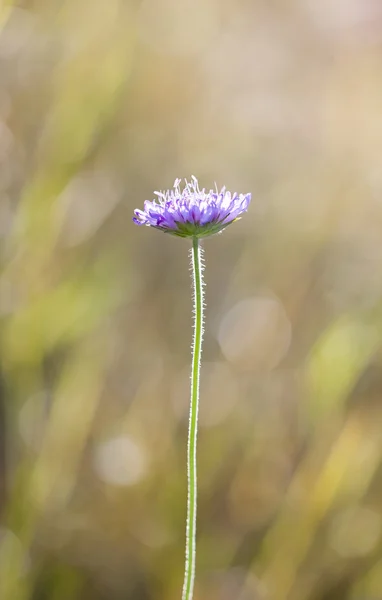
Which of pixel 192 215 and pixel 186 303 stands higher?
pixel 186 303

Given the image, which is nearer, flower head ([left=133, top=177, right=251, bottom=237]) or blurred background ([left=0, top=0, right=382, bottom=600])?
flower head ([left=133, top=177, right=251, bottom=237])

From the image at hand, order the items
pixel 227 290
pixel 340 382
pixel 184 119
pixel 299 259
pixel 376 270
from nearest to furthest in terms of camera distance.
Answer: pixel 340 382
pixel 376 270
pixel 299 259
pixel 227 290
pixel 184 119

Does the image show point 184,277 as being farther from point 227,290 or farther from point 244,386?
point 244,386

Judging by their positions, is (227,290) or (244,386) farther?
(227,290)

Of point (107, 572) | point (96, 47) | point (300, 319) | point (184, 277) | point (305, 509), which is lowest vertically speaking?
point (107, 572)

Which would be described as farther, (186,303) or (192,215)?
(186,303)

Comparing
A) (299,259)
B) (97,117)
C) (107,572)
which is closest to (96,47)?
(97,117)

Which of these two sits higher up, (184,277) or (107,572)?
(184,277)

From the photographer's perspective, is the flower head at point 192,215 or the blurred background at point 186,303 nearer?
the flower head at point 192,215
